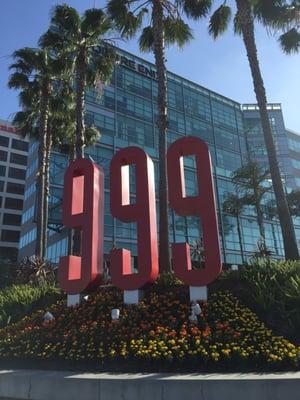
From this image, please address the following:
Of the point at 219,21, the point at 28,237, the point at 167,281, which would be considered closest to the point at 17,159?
the point at 28,237

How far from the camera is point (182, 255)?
1222 cm

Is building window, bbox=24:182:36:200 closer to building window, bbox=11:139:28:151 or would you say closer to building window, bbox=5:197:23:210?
building window, bbox=5:197:23:210

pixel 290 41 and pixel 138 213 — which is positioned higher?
pixel 290 41

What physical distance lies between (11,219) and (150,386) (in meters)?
76.8

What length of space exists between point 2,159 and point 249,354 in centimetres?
8157

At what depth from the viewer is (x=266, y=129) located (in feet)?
56.2

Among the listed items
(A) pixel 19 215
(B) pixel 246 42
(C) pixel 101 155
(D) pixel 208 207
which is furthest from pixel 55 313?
(A) pixel 19 215

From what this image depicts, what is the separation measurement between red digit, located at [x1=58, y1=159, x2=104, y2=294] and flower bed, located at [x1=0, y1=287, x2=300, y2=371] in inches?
27.1

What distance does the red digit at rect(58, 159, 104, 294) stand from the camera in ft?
44.1

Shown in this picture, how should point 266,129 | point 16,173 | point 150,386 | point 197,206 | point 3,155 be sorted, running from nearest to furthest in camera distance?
point 150,386 → point 197,206 → point 266,129 → point 3,155 → point 16,173

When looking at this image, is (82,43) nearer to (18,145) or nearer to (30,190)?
(30,190)

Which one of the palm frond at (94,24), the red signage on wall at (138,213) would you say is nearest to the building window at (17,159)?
the palm frond at (94,24)

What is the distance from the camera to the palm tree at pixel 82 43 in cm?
2330

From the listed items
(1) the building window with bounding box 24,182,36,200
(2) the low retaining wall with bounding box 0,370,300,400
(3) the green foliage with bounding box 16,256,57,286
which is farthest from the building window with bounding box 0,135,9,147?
(2) the low retaining wall with bounding box 0,370,300,400
